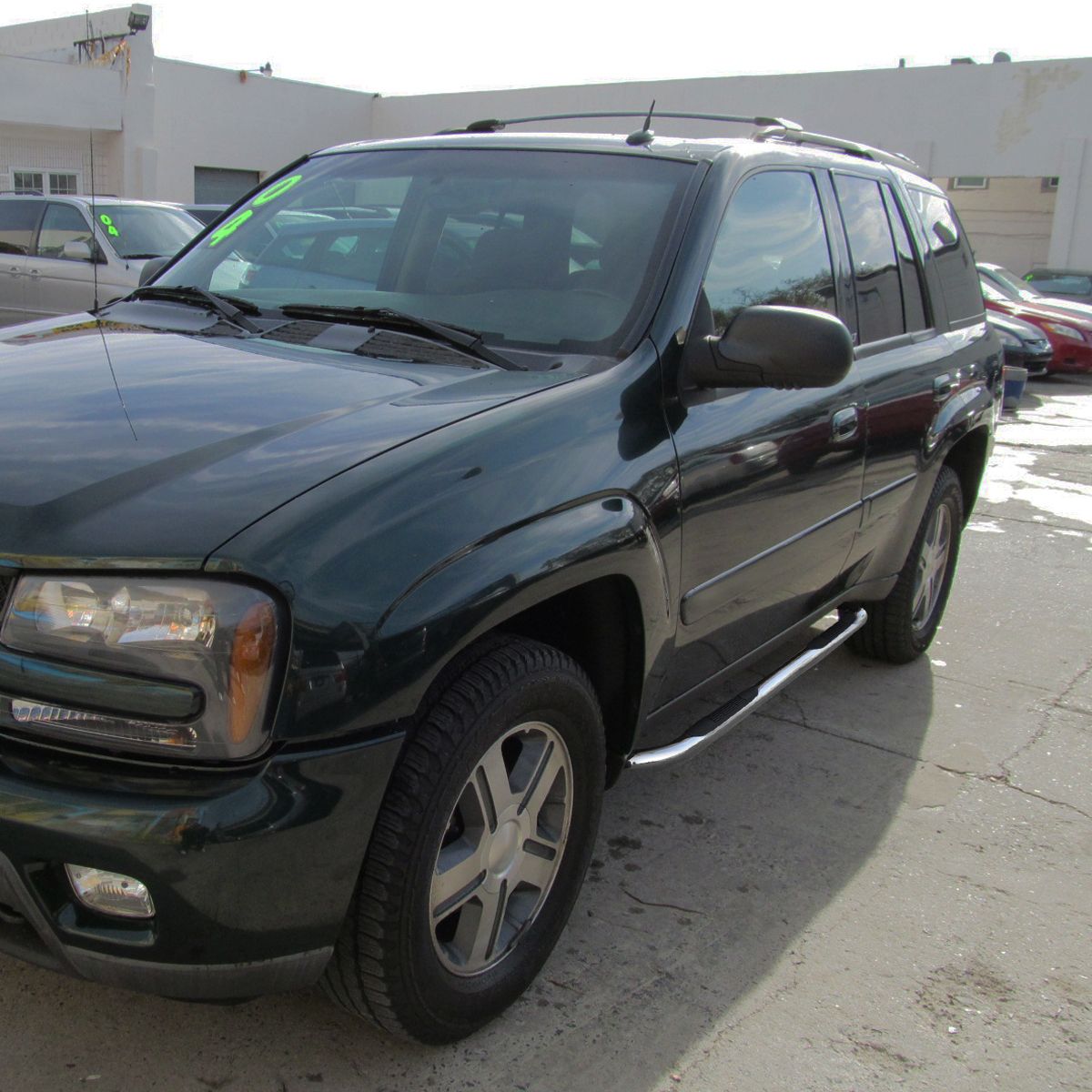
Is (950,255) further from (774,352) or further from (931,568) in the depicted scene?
(774,352)

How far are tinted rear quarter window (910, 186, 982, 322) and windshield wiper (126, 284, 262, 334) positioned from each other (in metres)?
2.60

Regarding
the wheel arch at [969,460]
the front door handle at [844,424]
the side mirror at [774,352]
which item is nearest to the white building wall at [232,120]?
the wheel arch at [969,460]

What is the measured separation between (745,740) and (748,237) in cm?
172

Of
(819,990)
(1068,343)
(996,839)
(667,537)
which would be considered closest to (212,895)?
(667,537)

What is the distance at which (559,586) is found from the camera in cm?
230

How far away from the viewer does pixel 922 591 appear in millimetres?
4766

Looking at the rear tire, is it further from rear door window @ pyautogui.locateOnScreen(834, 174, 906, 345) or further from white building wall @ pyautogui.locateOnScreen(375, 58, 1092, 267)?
white building wall @ pyautogui.locateOnScreen(375, 58, 1092, 267)

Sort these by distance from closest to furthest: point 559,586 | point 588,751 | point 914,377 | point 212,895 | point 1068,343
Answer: point 212,895, point 559,586, point 588,751, point 914,377, point 1068,343

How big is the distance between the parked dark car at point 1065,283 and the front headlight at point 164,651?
1985 centimetres

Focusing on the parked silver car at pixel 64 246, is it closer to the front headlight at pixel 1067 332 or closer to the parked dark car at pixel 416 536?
the parked dark car at pixel 416 536

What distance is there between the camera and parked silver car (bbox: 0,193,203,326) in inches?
429

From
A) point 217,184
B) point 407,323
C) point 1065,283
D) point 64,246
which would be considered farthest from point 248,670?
point 217,184

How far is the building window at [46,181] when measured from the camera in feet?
75.4

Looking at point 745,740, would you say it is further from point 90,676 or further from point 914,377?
point 90,676
